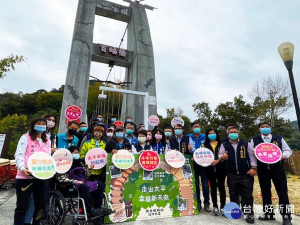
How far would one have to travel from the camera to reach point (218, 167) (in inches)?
147

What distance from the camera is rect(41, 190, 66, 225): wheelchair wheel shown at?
2619mm

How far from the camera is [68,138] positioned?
387 centimetres

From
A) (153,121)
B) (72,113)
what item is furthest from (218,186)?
(72,113)

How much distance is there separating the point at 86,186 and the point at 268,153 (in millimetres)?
2759

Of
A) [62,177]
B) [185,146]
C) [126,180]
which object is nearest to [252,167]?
[185,146]

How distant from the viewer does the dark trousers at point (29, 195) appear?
232 cm

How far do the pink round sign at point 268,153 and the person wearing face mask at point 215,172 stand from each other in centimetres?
67

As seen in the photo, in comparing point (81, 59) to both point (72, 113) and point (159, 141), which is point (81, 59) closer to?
point (72, 113)

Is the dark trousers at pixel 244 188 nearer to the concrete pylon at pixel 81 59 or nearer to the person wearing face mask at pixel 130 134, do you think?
the person wearing face mask at pixel 130 134

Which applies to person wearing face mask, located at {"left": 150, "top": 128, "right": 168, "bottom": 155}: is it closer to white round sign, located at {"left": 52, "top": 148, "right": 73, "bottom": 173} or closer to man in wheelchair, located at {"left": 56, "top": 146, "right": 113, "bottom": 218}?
man in wheelchair, located at {"left": 56, "top": 146, "right": 113, "bottom": 218}

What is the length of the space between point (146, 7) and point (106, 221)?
477 inches

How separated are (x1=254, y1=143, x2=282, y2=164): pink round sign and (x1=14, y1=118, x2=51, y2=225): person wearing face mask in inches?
121

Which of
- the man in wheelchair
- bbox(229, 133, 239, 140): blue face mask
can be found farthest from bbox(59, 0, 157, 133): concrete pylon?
bbox(229, 133, 239, 140): blue face mask

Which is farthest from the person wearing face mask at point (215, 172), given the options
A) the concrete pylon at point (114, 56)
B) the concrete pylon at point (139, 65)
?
the concrete pylon at point (139, 65)
